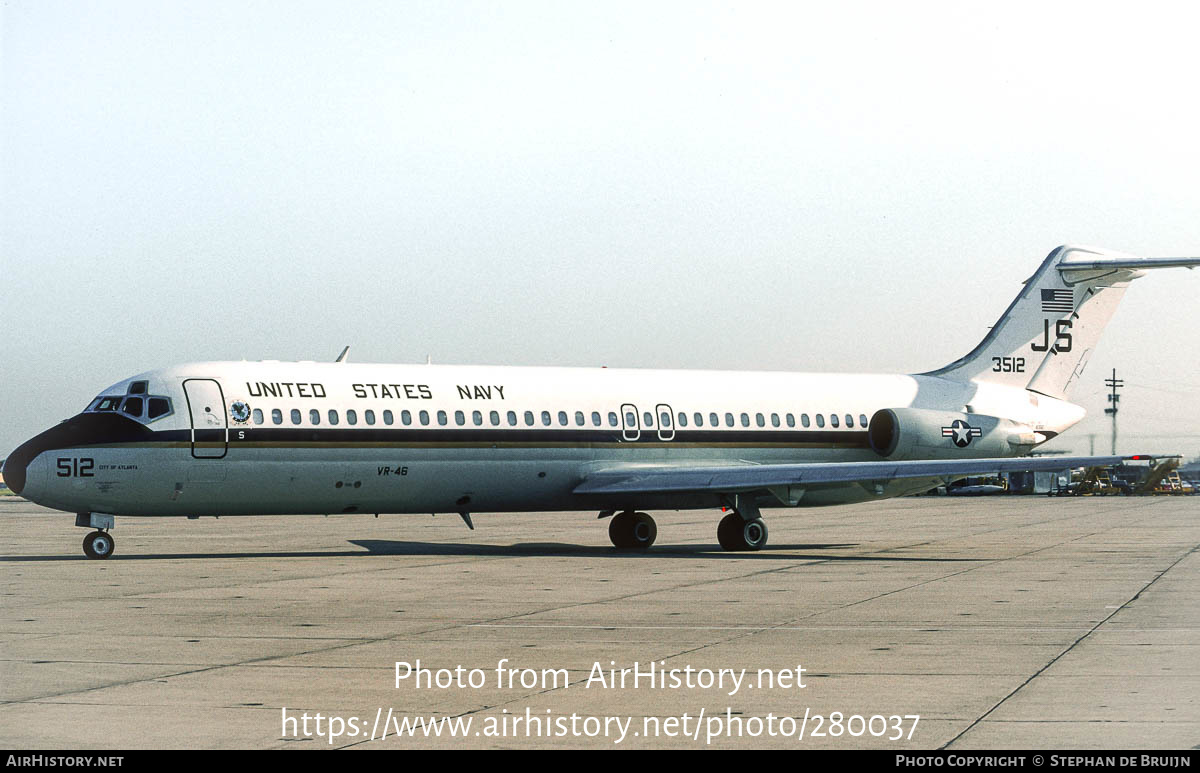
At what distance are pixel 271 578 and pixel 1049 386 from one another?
22079 mm

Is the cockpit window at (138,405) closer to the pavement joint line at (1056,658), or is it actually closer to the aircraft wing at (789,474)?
the aircraft wing at (789,474)

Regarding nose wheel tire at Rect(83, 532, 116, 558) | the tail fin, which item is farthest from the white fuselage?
the tail fin

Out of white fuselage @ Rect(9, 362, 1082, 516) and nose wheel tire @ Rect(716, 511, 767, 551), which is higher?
white fuselage @ Rect(9, 362, 1082, 516)

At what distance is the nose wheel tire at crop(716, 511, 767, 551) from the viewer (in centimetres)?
2970

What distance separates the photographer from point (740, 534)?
29.7 metres

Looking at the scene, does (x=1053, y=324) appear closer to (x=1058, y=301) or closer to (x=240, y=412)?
(x=1058, y=301)

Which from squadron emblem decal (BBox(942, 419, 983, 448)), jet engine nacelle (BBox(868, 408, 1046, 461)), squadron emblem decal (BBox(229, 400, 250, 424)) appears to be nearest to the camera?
squadron emblem decal (BBox(229, 400, 250, 424))

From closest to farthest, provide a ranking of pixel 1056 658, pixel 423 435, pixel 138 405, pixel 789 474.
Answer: pixel 1056 658
pixel 138 405
pixel 423 435
pixel 789 474

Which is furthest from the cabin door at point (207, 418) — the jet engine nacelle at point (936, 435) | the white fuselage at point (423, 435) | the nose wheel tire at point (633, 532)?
the jet engine nacelle at point (936, 435)

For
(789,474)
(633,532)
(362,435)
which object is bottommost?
(633,532)

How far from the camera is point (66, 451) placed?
2511cm

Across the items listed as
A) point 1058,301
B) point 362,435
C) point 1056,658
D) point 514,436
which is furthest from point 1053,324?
point 1056,658

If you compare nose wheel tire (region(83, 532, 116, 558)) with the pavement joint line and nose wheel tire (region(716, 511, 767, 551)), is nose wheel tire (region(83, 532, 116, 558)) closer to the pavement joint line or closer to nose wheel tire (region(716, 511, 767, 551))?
nose wheel tire (region(716, 511, 767, 551))

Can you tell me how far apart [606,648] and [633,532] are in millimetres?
17476
